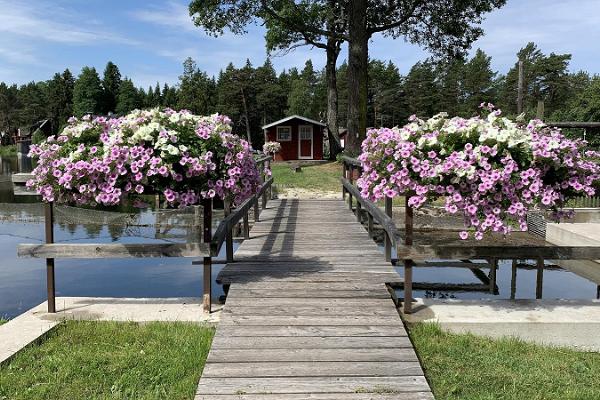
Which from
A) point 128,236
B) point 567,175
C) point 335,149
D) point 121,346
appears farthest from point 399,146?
point 335,149

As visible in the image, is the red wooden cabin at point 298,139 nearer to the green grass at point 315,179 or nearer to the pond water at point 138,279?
the green grass at point 315,179

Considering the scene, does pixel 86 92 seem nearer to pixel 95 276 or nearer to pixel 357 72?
pixel 357 72

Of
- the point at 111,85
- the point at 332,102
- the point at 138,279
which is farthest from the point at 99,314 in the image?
the point at 111,85

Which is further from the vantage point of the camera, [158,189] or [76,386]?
[158,189]

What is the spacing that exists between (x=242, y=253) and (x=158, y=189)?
239 cm

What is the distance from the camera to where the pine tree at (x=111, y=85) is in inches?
4023

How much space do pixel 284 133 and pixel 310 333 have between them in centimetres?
→ 3147

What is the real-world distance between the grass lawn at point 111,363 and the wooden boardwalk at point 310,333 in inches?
8.5

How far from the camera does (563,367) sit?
3701mm

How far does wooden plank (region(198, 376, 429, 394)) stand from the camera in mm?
3109

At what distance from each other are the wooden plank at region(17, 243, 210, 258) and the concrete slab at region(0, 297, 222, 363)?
0.53m

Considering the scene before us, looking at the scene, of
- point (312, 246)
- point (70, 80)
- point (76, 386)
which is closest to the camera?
point (76, 386)

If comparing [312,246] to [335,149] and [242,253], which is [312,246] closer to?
[242,253]

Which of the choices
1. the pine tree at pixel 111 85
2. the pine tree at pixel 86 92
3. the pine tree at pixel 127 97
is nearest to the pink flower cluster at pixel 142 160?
the pine tree at pixel 86 92
